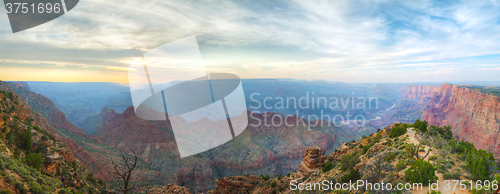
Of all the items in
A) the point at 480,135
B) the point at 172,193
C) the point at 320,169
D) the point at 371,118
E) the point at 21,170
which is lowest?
the point at 371,118

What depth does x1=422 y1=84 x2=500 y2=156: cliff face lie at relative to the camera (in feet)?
203

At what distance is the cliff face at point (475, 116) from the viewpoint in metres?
61.8

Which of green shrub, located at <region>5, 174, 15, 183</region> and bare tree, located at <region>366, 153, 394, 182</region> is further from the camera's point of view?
bare tree, located at <region>366, 153, 394, 182</region>

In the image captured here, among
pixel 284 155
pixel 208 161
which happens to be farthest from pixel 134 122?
pixel 284 155

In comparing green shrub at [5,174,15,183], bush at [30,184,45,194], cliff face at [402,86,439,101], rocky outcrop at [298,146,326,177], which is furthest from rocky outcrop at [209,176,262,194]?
cliff face at [402,86,439,101]

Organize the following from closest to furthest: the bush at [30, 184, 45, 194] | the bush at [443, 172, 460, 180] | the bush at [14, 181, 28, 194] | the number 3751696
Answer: the number 3751696, the bush at [14, 181, 28, 194], the bush at [443, 172, 460, 180], the bush at [30, 184, 45, 194]

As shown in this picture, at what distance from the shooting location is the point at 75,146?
40781mm

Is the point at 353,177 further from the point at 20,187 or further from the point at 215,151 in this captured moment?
the point at 215,151

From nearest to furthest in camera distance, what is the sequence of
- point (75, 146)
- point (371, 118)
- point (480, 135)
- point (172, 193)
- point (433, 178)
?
point (433, 178) → point (172, 193) → point (75, 146) → point (480, 135) → point (371, 118)

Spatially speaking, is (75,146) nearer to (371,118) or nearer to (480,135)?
(480,135)

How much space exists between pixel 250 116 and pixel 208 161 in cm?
4100

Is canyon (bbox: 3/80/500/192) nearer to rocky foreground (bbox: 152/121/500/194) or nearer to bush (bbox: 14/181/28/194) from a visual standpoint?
bush (bbox: 14/181/28/194)

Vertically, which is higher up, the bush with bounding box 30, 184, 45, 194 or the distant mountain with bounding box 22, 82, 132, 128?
the bush with bounding box 30, 184, 45, 194

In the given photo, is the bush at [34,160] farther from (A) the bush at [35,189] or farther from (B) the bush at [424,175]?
(B) the bush at [424,175]
